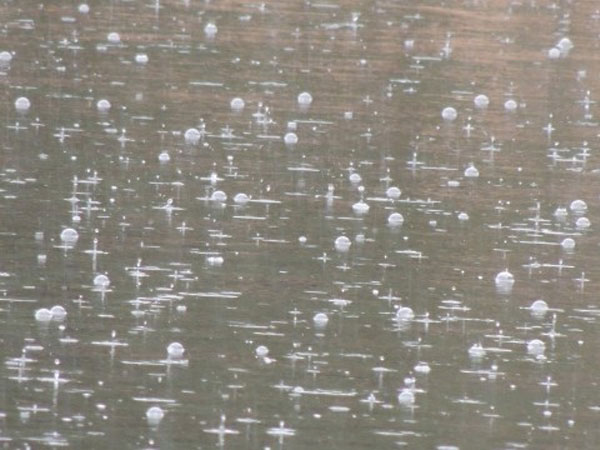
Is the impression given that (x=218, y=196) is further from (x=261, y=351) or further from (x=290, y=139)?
(x=261, y=351)

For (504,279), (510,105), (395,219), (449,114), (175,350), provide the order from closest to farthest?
(175,350), (504,279), (395,219), (449,114), (510,105)

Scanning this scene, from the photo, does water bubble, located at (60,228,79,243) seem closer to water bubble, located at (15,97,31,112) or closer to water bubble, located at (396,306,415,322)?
water bubble, located at (396,306,415,322)

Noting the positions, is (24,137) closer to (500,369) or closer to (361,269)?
(361,269)

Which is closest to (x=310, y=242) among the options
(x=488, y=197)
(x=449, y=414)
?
(x=488, y=197)

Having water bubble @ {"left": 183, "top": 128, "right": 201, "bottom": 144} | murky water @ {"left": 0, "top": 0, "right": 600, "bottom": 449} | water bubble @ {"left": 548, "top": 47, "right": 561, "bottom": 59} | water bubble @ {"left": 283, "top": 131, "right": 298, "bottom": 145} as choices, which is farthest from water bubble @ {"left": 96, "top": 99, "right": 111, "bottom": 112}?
water bubble @ {"left": 548, "top": 47, "right": 561, "bottom": 59}

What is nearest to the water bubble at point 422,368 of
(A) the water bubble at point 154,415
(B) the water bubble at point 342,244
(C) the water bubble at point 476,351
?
(C) the water bubble at point 476,351

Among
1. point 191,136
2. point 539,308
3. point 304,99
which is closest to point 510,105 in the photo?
point 304,99
